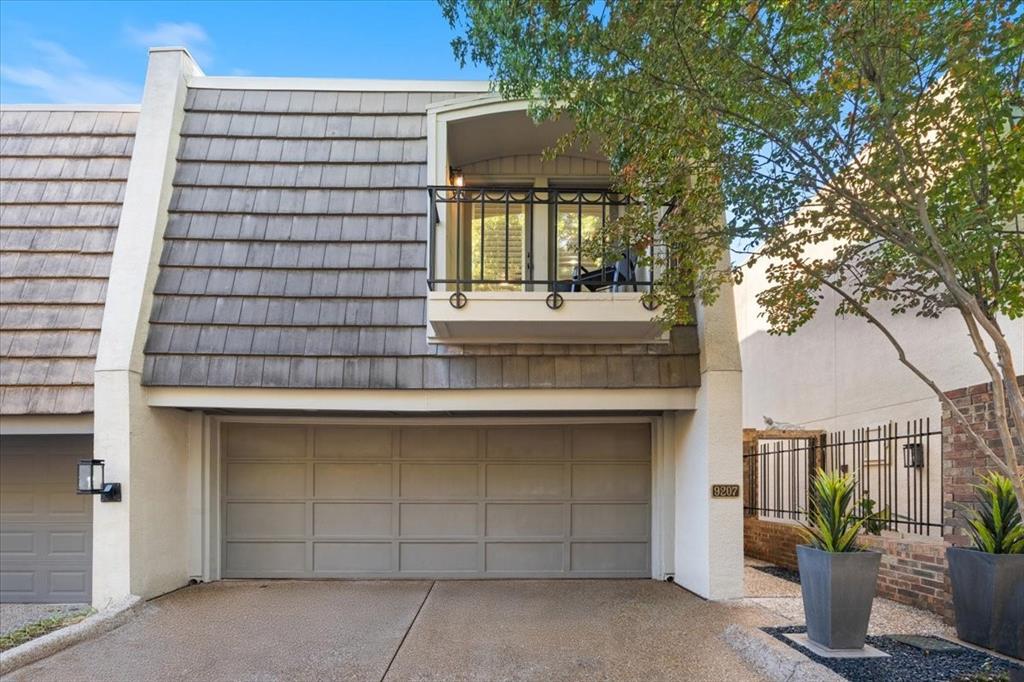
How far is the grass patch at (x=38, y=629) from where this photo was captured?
5000 millimetres

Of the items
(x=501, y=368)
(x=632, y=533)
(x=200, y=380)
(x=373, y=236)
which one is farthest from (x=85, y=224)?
(x=632, y=533)

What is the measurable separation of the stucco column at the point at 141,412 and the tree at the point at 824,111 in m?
4.05

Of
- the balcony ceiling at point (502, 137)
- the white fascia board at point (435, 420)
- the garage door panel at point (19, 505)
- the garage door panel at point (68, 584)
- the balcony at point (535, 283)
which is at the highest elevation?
the balcony ceiling at point (502, 137)

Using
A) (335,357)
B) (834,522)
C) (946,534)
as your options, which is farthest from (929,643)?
(335,357)

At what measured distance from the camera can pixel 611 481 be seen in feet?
24.6

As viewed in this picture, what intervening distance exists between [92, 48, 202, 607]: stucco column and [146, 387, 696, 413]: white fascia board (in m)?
0.37

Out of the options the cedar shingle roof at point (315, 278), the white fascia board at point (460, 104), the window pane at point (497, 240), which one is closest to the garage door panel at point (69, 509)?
the cedar shingle roof at point (315, 278)

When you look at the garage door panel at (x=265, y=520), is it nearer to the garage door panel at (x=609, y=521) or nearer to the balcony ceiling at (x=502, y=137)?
the garage door panel at (x=609, y=521)

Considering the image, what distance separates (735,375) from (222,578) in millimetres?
6012

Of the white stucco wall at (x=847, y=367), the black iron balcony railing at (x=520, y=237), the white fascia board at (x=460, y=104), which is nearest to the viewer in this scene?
the white fascia board at (x=460, y=104)

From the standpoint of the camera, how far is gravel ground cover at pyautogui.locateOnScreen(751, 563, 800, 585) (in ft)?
23.5

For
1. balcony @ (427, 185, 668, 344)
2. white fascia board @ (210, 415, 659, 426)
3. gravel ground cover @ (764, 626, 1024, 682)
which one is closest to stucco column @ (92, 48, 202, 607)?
white fascia board @ (210, 415, 659, 426)

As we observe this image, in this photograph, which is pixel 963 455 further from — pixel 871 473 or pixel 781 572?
pixel 871 473

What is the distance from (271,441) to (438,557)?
7.75 feet
